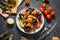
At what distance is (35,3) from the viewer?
170cm

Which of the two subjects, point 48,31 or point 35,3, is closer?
point 48,31

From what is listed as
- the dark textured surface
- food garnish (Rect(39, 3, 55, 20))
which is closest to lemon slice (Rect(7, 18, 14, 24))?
the dark textured surface

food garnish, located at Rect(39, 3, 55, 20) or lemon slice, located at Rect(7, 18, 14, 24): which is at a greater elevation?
food garnish, located at Rect(39, 3, 55, 20)

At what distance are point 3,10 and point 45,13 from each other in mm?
320

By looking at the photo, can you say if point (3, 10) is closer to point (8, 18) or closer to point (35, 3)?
point (8, 18)

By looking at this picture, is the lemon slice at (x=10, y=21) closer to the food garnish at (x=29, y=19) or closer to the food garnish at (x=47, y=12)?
the food garnish at (x=29, y=19)

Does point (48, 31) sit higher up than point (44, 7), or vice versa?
point (44, 7)

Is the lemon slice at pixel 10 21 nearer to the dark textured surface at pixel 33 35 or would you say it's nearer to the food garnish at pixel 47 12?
the dark textured surface at pixel 33 35

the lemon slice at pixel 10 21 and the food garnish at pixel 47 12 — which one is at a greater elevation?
the food garnish at pixel 47 12

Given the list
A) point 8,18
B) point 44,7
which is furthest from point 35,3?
point 8,18

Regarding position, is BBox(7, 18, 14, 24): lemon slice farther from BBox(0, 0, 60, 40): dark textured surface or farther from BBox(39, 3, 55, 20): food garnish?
BBox(39, 3, 55, 20): food garnish

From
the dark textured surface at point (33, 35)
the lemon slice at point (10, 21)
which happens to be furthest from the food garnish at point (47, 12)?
the lemon slice at point (10, 21)

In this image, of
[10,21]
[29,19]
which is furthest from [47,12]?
[10,21]

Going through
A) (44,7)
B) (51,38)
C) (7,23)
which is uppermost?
(44,7)
